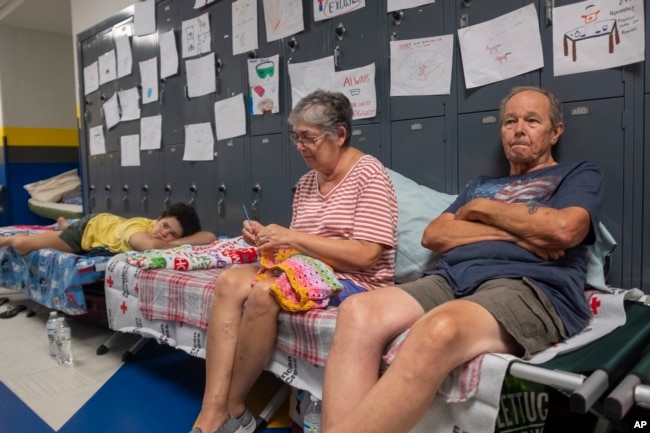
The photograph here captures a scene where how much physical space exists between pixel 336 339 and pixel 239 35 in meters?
2.13

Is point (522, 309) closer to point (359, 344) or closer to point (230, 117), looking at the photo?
point (359, 344)

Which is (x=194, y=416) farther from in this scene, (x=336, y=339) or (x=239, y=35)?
(x=239, y=35)

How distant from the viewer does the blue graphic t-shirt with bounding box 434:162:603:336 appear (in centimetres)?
138

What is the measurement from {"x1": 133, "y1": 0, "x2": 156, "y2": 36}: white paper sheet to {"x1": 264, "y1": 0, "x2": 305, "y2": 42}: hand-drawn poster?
1.17 m

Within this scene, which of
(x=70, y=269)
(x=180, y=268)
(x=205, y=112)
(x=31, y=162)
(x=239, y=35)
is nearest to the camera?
(x=180, y=268)

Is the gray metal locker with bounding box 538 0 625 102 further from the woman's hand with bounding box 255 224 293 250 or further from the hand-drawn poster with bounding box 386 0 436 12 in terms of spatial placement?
the woman's hand with bounding box 255 224 293 250

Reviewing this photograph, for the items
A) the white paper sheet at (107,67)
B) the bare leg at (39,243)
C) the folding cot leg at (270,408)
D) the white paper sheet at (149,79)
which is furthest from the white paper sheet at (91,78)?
the folding cot leg at (270,408)

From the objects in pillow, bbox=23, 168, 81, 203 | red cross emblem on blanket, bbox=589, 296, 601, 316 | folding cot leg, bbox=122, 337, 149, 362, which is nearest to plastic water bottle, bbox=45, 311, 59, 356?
folding cot leg, bbox=122, 337, 149, 362

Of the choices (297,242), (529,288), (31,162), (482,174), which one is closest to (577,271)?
(529,288)

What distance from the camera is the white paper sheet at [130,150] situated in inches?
151

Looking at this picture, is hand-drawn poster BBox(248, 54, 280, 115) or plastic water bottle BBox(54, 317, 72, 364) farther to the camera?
hand-drawn poster BBox(248, 54, 280, 115)

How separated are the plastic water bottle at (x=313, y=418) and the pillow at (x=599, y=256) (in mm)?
908

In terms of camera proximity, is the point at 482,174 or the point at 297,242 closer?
the point at 297,242

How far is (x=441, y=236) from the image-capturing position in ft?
5.33
